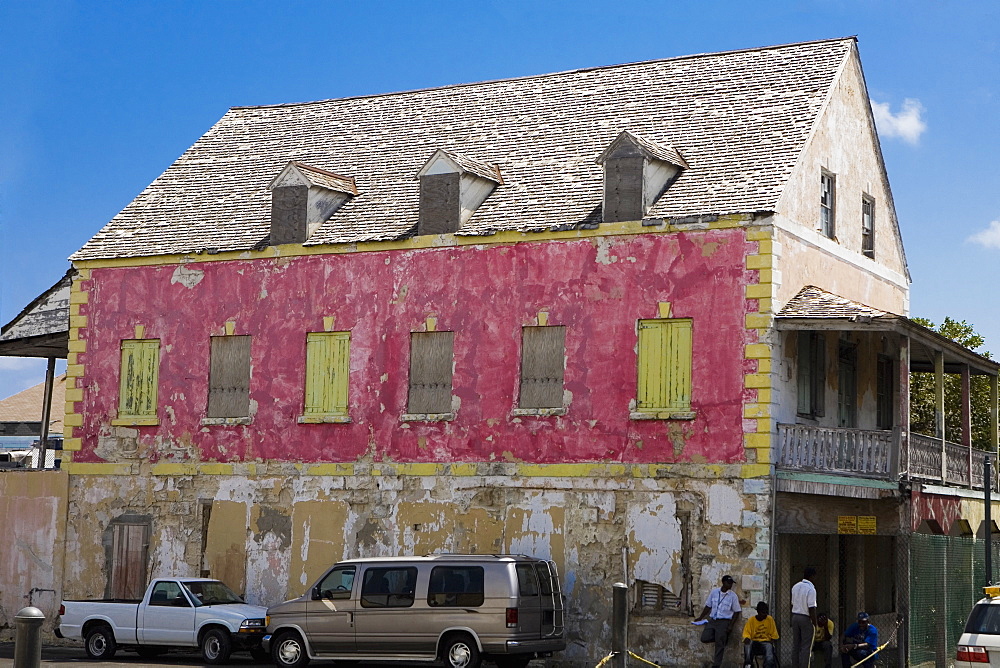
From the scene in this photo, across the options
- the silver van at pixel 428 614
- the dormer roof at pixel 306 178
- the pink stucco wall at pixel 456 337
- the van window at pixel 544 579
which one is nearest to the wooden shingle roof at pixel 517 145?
the dormer roof at pixel 306 178

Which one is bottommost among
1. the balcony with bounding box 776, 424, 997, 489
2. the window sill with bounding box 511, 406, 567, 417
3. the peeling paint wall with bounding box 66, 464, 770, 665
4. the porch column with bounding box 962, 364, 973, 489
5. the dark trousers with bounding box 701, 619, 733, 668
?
the dark trousers with bounding box 701, 619, 733, 668

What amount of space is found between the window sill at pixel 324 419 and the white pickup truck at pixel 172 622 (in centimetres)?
352

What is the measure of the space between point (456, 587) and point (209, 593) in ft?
17.9

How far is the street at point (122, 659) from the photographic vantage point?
2327cm

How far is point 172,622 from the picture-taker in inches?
939

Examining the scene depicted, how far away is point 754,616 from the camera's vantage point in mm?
21156

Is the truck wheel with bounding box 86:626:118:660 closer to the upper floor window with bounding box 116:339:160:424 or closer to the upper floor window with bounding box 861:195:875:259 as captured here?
the upper floor window with bounding box 116:339:160:424

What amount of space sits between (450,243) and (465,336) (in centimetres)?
178

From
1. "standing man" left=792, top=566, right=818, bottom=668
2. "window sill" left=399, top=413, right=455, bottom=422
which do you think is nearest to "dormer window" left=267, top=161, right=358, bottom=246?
"window sill" left=399, top=413, right=455, bottom=422

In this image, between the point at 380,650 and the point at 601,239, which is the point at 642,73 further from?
the point at 380,650

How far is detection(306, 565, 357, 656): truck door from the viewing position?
2175 centimetres

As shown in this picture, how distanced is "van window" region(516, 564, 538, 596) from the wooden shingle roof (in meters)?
6.49

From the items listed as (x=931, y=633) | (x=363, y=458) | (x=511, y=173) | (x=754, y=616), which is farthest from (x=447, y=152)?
(x=931, y=633)

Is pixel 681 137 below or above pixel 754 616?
above
